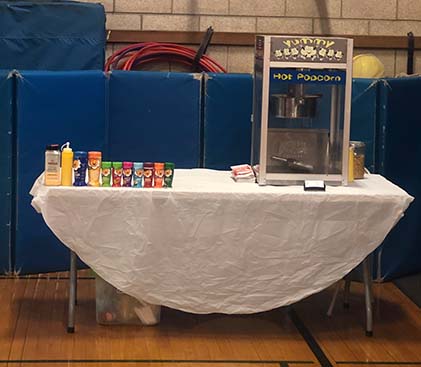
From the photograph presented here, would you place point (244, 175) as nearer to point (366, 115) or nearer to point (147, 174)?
point (147, 174)

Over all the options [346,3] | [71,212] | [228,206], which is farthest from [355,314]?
[346,3]

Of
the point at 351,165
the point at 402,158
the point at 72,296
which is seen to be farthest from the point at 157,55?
the point at 72,296

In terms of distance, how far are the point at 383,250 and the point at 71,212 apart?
2112 millimetres

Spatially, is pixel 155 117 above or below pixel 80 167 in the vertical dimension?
above

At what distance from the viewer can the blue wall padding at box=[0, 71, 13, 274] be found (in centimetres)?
526

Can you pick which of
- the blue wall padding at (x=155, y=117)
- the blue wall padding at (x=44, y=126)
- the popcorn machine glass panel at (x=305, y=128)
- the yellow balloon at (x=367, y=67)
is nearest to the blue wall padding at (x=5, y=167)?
the blue wall padding at (x=44, y=126)

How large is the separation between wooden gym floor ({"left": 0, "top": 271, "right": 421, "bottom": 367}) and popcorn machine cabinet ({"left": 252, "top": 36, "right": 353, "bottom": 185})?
0.76 meters

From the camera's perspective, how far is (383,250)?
18.0 feet

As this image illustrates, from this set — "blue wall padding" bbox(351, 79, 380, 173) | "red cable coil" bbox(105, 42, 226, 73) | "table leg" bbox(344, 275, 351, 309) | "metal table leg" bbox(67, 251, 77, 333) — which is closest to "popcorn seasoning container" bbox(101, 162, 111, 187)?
"metal table leg" bbox(67, 251, 77, 333)

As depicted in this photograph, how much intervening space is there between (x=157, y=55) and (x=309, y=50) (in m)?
2.33

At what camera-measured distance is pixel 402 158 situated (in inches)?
217

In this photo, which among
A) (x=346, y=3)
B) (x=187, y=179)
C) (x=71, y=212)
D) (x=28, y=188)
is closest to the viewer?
(x=71, y=212)

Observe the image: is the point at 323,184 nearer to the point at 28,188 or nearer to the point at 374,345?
the point at 374,345

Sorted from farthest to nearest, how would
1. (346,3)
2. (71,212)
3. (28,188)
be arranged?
(346,3), (28,188), (71,212)
